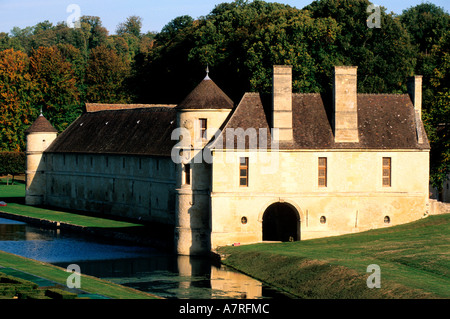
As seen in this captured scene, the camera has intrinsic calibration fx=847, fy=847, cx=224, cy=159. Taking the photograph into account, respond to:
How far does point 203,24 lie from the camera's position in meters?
105

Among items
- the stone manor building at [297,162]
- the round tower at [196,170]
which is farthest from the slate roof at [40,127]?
the round tower at [196,170]

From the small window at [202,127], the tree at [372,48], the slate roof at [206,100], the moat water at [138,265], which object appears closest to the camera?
the moat water at [138,265]

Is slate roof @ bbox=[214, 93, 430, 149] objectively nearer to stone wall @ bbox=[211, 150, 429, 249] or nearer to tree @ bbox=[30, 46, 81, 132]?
stone wall @ bbox=[211, 150, 429, 249]

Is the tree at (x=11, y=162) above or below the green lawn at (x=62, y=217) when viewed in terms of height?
above

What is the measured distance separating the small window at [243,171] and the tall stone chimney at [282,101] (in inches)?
111

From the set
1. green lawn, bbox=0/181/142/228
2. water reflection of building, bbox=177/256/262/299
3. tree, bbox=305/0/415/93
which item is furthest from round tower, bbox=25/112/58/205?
water reflection of building, bbox=177/256/262/299

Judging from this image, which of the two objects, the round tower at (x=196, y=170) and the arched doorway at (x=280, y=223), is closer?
the round tower at (x=196, y=170)

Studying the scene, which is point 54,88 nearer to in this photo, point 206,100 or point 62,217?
point 62,217

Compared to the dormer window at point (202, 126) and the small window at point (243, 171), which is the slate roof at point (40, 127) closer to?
the dormer window at point (202, 126)

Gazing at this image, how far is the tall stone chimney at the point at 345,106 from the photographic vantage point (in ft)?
172

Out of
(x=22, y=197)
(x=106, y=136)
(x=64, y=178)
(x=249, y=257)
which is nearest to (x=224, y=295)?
(x=249, y=257)

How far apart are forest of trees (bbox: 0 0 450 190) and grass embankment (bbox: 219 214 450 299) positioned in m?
15.5
